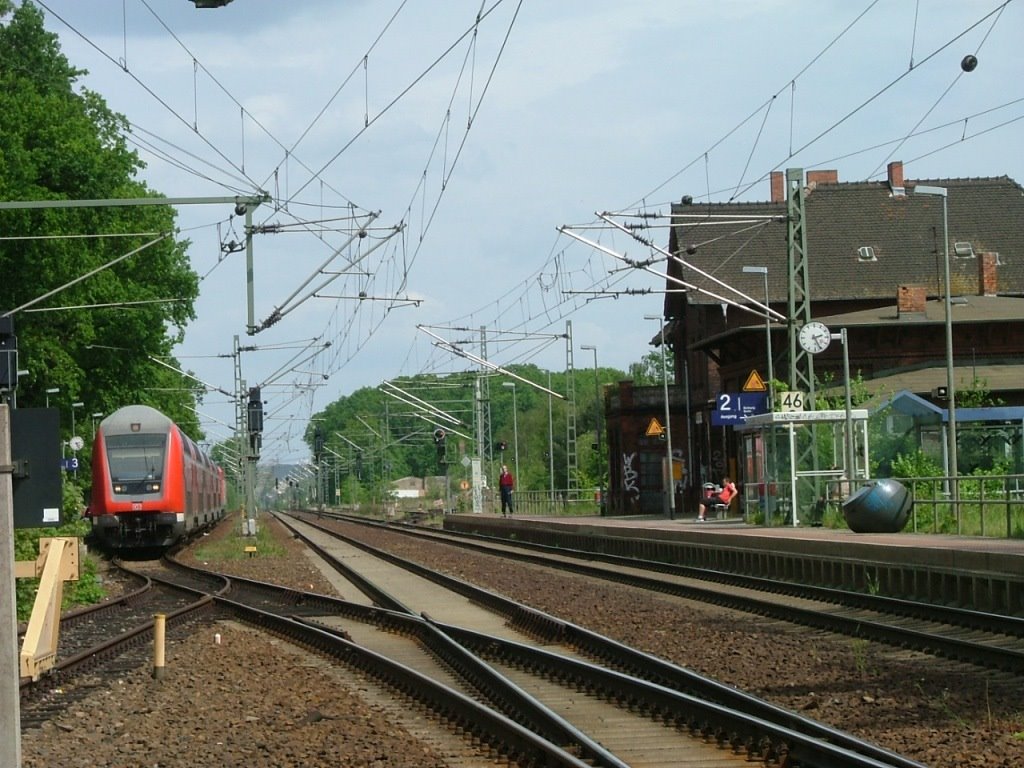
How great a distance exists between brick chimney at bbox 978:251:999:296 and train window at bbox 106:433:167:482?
3566 cm

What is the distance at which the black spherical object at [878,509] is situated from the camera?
91.9ft

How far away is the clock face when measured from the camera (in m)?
33.7

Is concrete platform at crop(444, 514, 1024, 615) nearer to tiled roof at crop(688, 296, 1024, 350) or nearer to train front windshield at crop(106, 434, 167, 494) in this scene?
train front windshield at crop(106, 434, 167, 494)

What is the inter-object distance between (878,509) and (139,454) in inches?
778

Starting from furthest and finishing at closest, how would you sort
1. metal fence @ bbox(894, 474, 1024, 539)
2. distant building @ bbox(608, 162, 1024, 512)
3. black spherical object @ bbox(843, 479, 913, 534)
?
1. distant building @ bbox(608, 162, 1024, 512)
2. black spherical object @ bbox(843, 479, 913, 534)
3. metal fence @ bbox(894, 474, 1024, 539)

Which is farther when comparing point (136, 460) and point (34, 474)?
point (136, 460)

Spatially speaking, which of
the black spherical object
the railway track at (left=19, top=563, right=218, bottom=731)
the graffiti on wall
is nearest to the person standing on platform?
the graffiti on wall

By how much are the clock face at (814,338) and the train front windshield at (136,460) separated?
16.4m

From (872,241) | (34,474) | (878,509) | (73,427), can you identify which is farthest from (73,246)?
(34,474)

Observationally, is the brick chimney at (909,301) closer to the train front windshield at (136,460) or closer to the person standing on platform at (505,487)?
the person standing on platform at (505,487)

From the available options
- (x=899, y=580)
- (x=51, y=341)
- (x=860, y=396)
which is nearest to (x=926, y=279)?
(x=860, y=396)

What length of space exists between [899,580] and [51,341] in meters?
33.5

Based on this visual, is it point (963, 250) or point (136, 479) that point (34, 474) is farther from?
point (963, 250)

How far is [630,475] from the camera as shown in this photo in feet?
221
